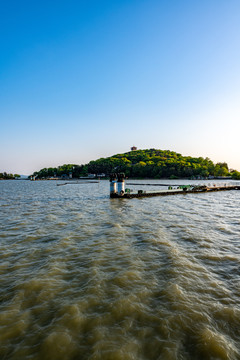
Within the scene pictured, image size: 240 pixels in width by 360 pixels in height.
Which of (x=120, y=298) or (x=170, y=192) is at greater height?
(x=170, y=192)

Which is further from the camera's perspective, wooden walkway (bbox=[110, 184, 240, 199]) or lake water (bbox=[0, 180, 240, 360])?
wooden walkway (bbox=[110, 184, 240, 199])

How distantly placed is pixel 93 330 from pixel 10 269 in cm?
582

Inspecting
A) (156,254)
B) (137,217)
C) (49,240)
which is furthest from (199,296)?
(137,217)

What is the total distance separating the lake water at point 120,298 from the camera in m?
4.79

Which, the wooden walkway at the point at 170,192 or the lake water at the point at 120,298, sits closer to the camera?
the lake water at the point at 120,298

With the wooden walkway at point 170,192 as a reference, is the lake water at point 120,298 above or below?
below

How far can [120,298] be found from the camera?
21.9ft

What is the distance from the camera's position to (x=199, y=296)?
22.6 feet

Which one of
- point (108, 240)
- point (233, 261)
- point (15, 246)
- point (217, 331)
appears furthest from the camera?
point (108, 240)

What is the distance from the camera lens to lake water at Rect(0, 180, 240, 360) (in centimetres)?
479

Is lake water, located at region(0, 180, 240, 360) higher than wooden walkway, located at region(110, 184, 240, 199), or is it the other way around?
wooden walkway, located at region(110, 184, 240, 199)

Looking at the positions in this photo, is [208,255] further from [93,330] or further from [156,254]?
[93,330]

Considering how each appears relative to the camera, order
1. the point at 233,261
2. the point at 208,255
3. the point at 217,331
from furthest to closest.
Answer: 1. the point at 208,255
2. the point at 233,261
3. the point at 217,331

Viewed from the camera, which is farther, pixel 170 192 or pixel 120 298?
pixel 170 192
